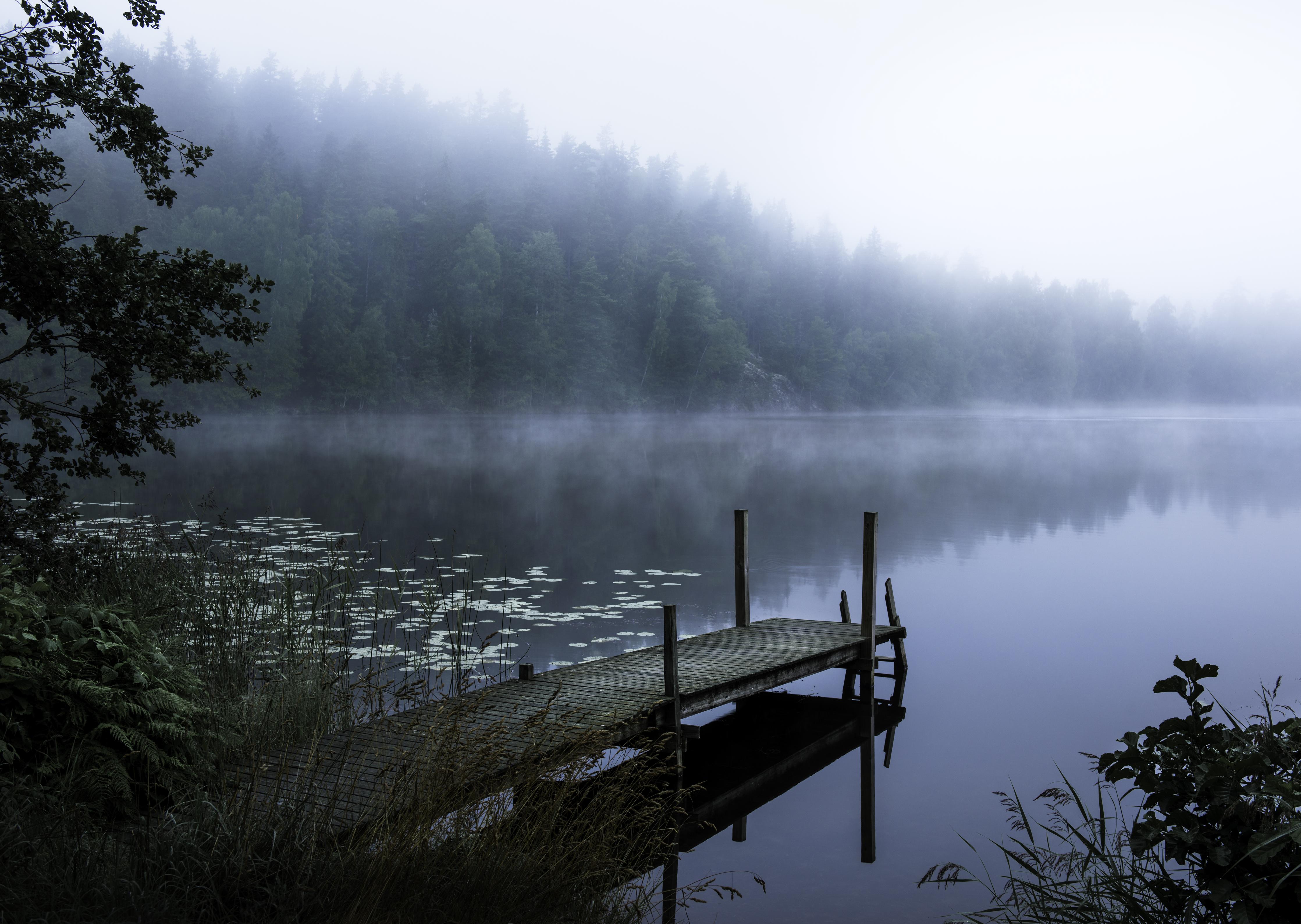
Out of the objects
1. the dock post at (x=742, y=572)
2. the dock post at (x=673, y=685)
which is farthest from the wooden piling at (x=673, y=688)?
the dock post at (x=742, y=572)

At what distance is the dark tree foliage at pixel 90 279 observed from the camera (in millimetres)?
8523

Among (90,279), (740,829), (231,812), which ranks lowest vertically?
(740,829)

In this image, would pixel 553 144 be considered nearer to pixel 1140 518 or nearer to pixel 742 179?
pixel 742 179

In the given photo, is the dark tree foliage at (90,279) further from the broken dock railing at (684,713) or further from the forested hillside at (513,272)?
the forested hillside at (513,272)

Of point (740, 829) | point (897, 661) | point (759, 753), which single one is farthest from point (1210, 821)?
point (897, 661)

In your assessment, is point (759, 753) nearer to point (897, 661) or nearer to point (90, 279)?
point (897, 661)

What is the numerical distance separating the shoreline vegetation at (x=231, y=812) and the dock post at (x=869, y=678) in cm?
284

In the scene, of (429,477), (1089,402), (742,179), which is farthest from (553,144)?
(429,477)

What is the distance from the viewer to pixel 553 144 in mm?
156500

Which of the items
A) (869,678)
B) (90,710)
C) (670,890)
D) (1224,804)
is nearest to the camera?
(1224,804)

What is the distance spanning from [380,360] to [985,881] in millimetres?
71976

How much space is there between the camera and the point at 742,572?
44.2 feet

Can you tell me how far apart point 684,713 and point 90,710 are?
5.01 meters

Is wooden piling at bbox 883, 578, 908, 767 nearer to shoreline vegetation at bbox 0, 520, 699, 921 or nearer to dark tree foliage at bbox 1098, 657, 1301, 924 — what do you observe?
shoreline vegetation at bbox 0, 520, 699, 921
